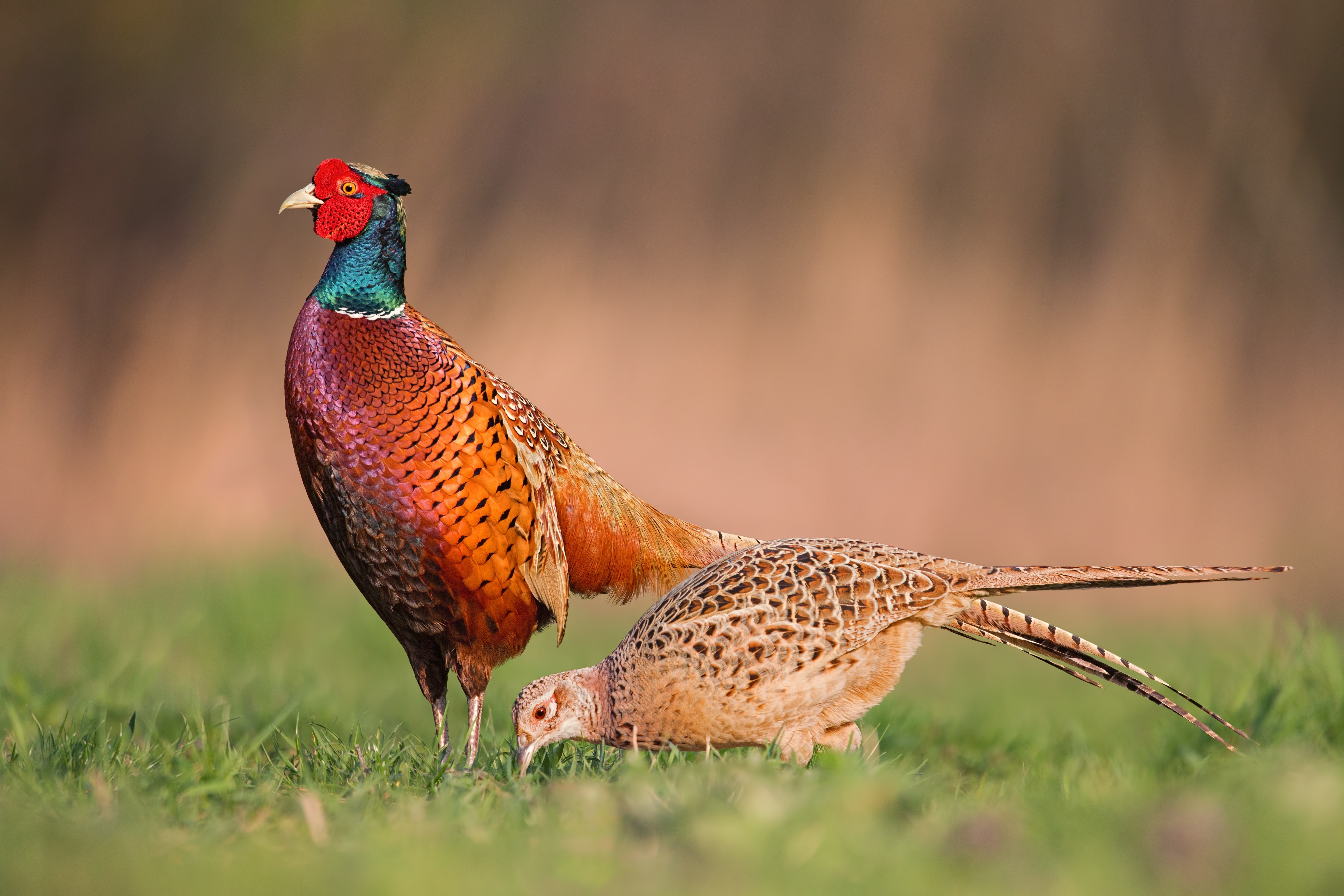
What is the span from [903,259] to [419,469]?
471 centimetres

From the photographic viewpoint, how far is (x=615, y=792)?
2686mm

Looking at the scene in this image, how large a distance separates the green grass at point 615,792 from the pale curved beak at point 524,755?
41 millimetres

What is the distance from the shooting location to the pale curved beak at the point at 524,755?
330 centimetres

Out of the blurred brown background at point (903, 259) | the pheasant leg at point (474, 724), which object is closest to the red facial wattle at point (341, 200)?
the pheasant leg at point (474, 724)

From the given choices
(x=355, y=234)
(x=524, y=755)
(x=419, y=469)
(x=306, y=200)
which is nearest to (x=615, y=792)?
(x=524, y=755)

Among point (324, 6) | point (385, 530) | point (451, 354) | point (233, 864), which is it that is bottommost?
point (233, 864)

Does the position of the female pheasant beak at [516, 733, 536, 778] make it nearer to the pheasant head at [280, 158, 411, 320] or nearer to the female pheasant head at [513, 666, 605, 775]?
the female pheasant head at [513, 666, 605, 775]

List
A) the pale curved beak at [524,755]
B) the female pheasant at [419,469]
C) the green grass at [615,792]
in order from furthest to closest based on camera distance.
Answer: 1. the female pheasant at [419,469]
2. the pale curved beak at [524,755]
3. the green grass at [615,792]

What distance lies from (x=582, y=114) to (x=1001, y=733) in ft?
15.7

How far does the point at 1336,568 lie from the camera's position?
7371mm

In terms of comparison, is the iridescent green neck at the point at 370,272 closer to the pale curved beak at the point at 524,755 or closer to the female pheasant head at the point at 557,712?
the female pheasant head at the point at 557,712

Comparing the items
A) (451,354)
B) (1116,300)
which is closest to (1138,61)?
(1116,300)

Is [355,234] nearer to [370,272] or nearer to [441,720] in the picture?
[370,272]

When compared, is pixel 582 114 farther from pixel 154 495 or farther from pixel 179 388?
pixel 154 495
